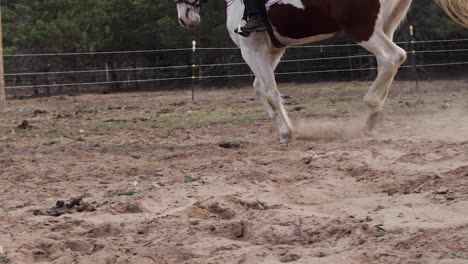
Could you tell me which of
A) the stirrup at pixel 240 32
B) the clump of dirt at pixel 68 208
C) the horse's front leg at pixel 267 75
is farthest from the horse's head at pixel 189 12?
the clump of dirt at pixel 68 208

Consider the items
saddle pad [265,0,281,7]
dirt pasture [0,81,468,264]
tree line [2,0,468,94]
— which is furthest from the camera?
tree line [2,0,468,94]

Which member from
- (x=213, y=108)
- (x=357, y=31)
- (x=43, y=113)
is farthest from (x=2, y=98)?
(x=357, y=31)

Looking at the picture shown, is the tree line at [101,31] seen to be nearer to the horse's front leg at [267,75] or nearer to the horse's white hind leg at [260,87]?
the horse's white hind leg at [260,87]

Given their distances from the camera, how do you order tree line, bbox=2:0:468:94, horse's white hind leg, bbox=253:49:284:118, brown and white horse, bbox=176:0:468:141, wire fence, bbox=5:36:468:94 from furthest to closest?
tree line, bbox=2:0:468:94
wire fence, bbox=5:36:468:94
horse's white hind leg, bbox=253:49:284:118
brown and white horse, bbox=176:0:468:141

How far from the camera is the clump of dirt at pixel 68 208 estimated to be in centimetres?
512

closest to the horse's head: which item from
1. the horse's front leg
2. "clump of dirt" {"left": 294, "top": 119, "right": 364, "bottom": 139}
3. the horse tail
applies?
the horse's front leg

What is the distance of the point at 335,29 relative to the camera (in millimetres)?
7754

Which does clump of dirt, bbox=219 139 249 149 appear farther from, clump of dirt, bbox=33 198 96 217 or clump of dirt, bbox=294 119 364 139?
clump of dirt, bbox=33 198 96 217

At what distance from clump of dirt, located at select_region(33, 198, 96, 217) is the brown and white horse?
134 inches

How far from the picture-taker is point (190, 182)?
587 cm

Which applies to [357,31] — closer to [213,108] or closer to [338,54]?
[213,108]

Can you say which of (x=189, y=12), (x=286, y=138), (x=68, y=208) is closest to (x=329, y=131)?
(x=286, y=138)

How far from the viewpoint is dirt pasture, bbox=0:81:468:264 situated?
3795 mm

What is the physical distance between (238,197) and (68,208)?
1229 mm
